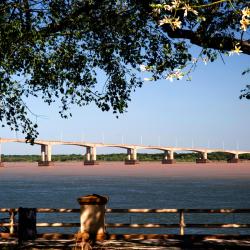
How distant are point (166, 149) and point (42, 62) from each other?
147986 mm


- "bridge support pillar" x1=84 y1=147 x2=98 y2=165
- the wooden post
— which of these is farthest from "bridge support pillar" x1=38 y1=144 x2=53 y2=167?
the wooden post

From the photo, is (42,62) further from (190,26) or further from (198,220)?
(198,220)

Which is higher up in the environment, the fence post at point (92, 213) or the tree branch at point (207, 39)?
the tree branch at point (207, 39)

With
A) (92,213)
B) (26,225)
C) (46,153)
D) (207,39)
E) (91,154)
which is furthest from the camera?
(91,154)

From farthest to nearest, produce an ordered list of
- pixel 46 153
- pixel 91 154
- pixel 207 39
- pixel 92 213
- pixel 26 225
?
1. pixel 91 154
2. pixel 46 153
3. pixel 26 225
4. pixel 92 213
5. pixel 207 39

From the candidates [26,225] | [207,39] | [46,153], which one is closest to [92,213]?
[26,225]

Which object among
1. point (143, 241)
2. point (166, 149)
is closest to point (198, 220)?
point (143, 241)

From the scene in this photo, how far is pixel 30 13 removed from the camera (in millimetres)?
15172

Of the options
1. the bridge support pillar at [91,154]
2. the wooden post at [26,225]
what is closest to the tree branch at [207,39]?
the wooden post at [26,225]

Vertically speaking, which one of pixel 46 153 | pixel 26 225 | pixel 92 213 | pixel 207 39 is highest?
pixel 207 39

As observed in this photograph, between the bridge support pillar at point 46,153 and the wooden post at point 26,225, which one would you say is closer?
the wooden post at point 26,225

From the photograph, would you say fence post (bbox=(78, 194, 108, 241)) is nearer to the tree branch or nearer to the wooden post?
the wooden post

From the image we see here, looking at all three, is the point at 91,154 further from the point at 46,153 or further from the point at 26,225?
the point at 26,225

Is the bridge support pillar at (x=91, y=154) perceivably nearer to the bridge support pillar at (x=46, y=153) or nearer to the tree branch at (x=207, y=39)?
the bridge support pillar at (x=46, y=153)
